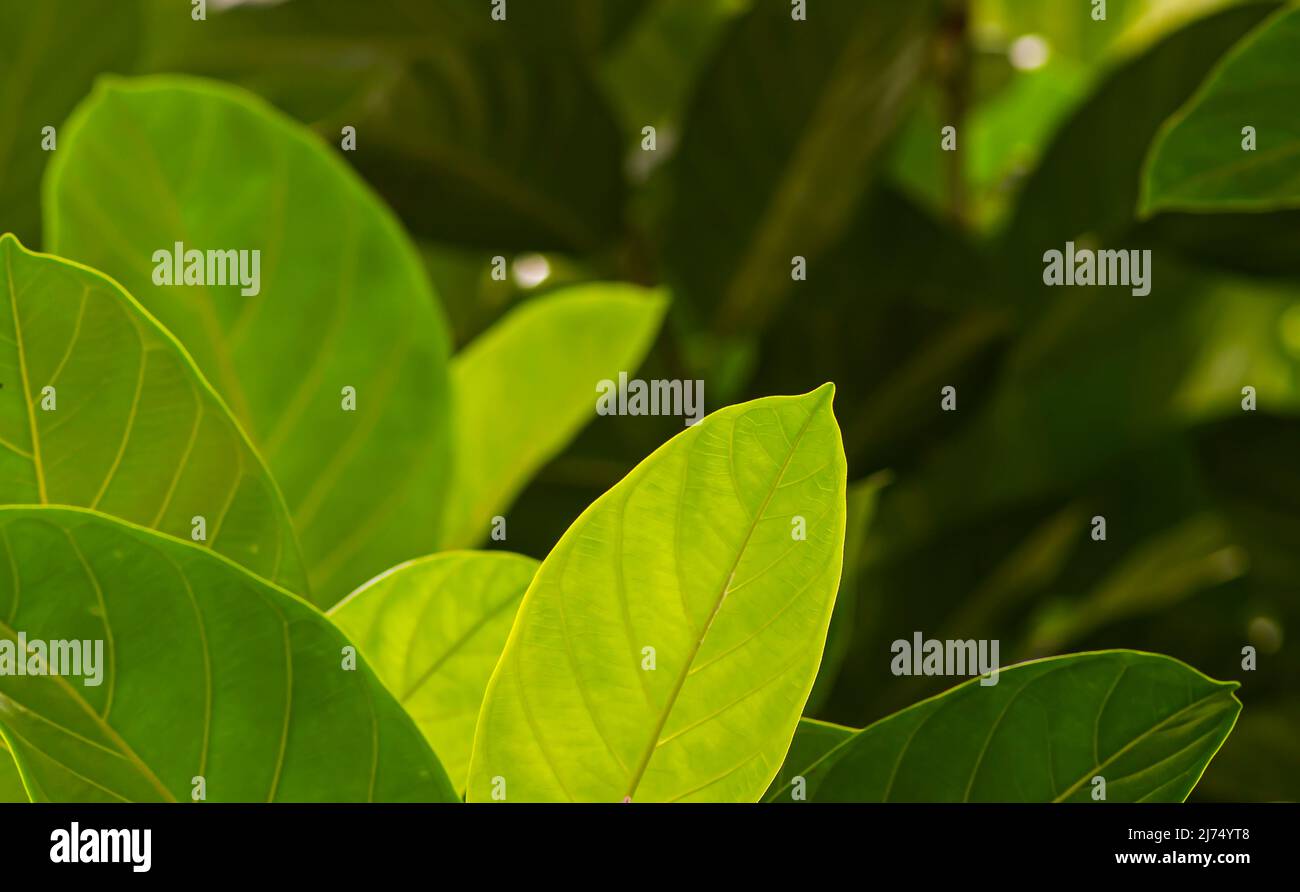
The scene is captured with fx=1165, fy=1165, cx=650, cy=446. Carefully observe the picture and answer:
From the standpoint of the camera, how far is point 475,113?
2.31 feet

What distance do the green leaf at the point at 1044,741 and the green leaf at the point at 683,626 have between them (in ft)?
0.12

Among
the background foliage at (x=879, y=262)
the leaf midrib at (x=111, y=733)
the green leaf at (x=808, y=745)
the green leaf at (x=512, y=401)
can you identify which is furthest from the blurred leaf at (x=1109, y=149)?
the leaf midrib at (x=111, y=733)

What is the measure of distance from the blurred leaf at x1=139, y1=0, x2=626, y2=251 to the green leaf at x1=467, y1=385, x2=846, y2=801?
0.50m

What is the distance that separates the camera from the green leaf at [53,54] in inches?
27.1

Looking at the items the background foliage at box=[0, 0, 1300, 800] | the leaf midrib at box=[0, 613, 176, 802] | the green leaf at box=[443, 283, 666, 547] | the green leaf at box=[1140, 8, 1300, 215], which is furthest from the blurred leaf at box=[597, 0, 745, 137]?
the leaf midrib at box=[0, 613, 176, 802]

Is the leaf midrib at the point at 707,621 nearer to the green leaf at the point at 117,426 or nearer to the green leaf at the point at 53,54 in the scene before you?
the green leaf at the point at 117,426

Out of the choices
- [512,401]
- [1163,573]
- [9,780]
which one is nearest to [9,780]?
[9,780]

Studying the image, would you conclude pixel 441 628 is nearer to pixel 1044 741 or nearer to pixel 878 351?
pixel 1044 741

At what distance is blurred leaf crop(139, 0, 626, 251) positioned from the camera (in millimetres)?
696

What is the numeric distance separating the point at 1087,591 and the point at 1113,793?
56 centimetres

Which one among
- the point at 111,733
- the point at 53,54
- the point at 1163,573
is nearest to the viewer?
the point at 111,733

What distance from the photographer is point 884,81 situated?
66 centimetres

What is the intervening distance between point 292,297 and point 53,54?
1.36 ft
